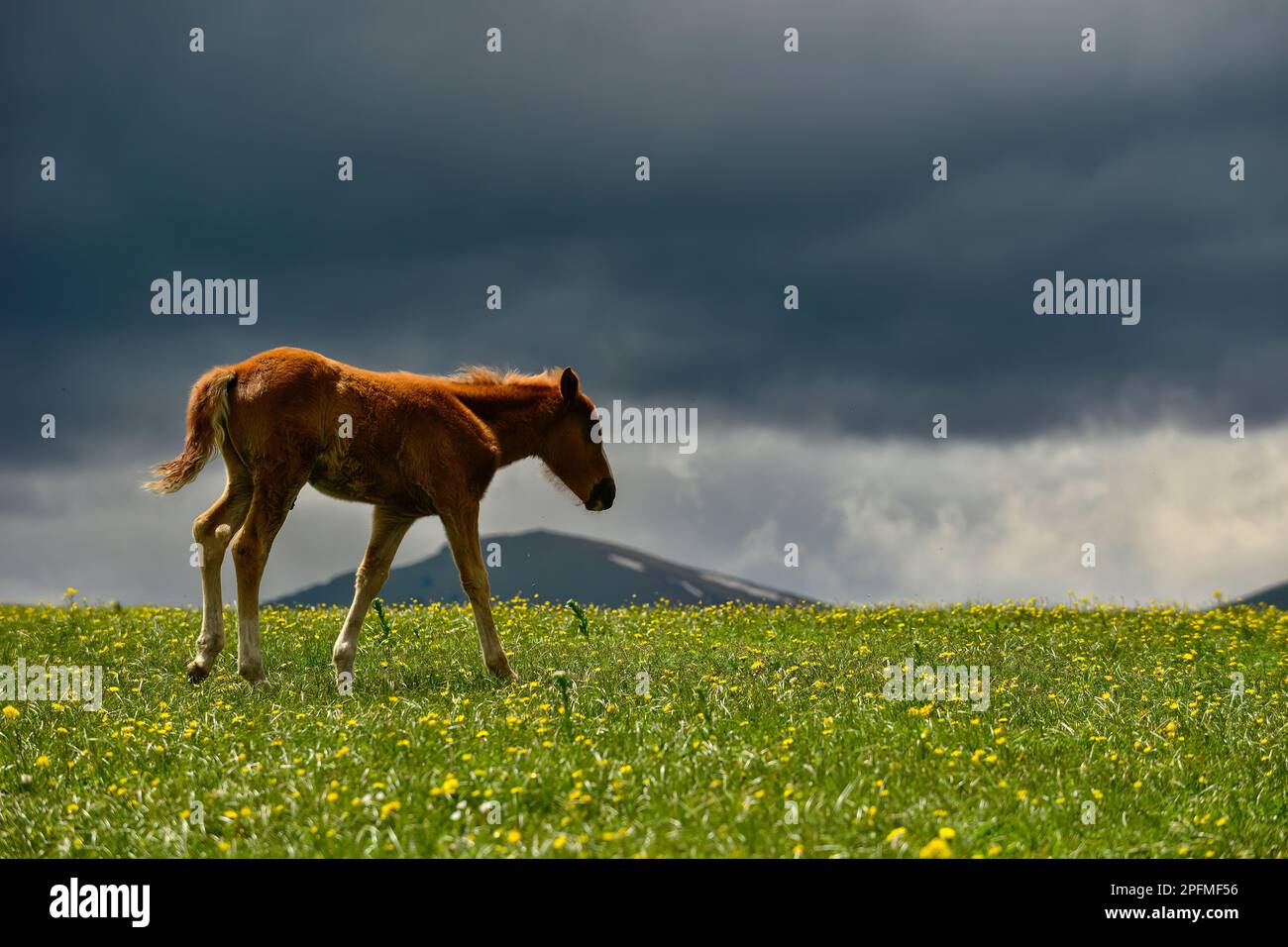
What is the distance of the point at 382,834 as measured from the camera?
298 inches

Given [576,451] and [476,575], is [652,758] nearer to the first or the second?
[476,575]

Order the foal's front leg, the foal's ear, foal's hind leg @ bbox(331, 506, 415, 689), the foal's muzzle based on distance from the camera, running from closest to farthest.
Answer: the foal's front leg
foal's hind leg @ bbox(331, 506, 415, 689)
the foal's ear
the foal's muzzle

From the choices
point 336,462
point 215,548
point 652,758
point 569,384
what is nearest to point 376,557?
point 336,462

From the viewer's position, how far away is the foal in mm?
13391

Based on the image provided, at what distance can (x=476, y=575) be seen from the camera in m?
13.7

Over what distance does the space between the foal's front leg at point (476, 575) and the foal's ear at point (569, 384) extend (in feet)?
6.89

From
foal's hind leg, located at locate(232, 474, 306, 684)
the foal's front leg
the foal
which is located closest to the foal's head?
the foal

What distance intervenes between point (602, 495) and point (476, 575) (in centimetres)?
262

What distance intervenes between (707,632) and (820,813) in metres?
10.5

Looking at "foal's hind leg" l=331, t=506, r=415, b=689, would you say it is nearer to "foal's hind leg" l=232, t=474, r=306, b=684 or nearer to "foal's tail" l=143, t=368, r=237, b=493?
"foal's hind leg" l=232, t=474, r=306, b=684

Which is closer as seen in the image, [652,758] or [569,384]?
[652,758]

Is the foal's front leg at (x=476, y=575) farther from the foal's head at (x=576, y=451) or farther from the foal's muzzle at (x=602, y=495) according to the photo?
the foal's muzzle at (x=602, y=495)

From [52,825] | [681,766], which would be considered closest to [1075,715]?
[681,766]

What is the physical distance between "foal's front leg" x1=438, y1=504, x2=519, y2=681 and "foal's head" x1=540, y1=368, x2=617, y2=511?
169 centimetres
